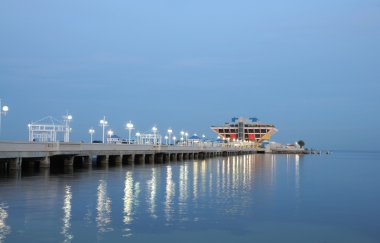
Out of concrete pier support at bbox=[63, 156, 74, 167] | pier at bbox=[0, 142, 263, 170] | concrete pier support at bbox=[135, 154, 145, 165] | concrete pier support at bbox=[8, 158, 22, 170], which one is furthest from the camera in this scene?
concrete pier support at bbox=[135, 154, 145, 165]

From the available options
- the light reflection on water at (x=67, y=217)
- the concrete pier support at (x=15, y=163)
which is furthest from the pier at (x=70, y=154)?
the light reflection on water at (x=67, y=217)

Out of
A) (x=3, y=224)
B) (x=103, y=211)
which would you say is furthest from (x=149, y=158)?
(x=3, y=224)

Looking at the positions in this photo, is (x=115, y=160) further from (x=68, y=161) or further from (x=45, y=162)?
(x=45, y=162)

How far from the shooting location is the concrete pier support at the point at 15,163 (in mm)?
42188

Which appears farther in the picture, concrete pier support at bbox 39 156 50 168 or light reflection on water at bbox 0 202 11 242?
concrete pier support at bbox 39 156 50 168

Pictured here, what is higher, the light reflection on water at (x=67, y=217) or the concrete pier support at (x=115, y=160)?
the concrete pier support at (x=115, y=160)

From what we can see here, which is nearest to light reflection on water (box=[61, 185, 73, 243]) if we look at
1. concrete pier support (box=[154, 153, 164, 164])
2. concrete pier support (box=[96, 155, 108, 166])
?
concrete pier support (box=[96, 155, 108, 166])

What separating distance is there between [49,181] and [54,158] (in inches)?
690

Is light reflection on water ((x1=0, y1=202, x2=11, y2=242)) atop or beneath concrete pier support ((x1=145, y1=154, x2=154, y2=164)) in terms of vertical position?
beneath

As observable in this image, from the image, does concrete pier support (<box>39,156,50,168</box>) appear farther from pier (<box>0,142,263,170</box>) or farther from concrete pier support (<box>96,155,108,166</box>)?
concrete pier support (<box>96,155,108,166</box>)

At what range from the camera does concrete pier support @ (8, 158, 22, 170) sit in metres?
42.2

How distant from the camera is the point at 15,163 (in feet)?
140

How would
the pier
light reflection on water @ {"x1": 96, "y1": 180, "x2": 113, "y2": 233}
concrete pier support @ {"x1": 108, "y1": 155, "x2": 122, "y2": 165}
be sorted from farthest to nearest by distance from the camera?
concrete pier support @ {"x1": 108, "y1": 155, "x2": 122, "y2": 165}, the pier, light reflection on water @ {"x1": 96, "y1": 180, "x2": 113, "y2": 233}

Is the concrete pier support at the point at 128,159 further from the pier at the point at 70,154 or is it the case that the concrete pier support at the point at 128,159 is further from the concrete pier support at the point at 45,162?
the concrete pier support at the point at 45,162
